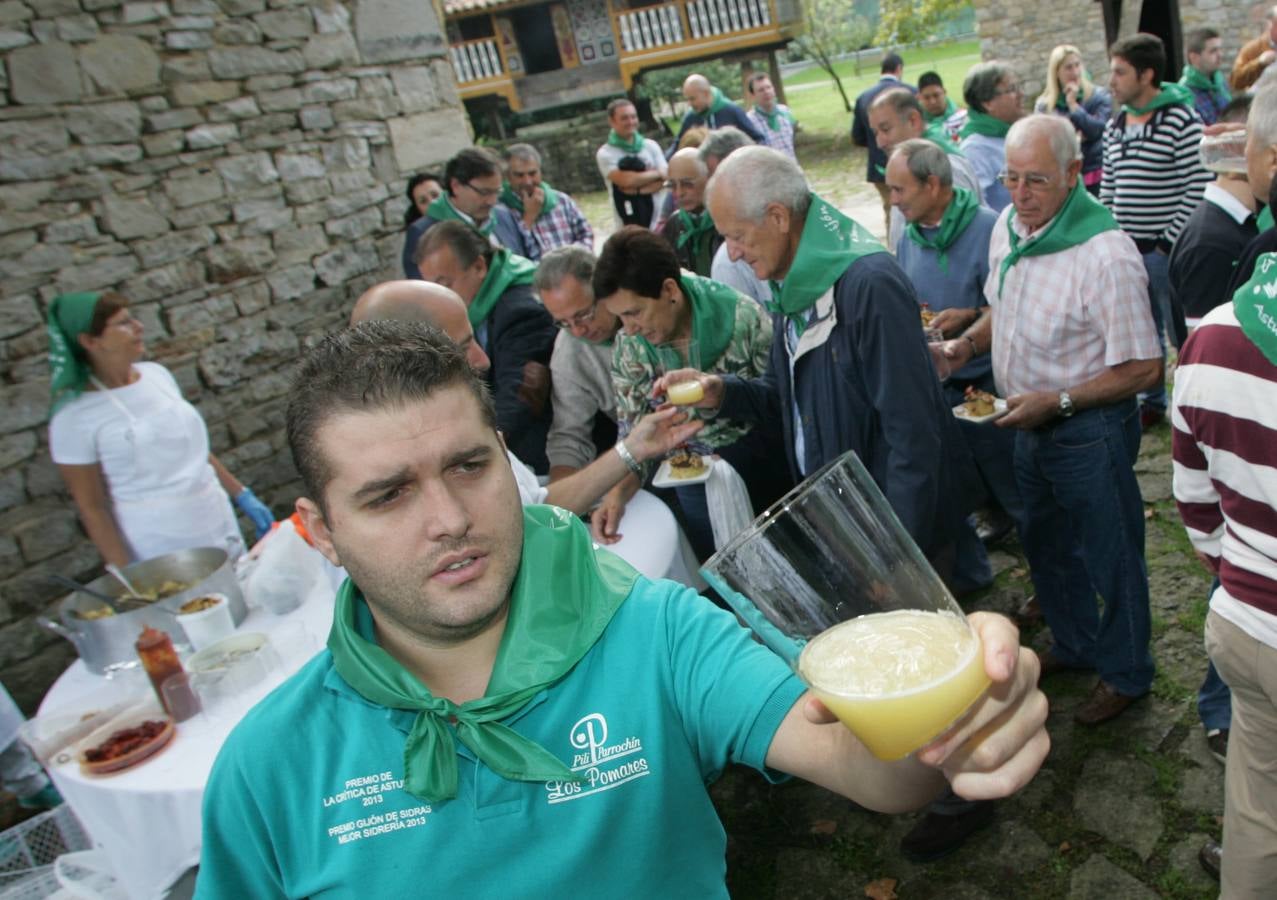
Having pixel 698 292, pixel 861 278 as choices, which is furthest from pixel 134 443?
pixel 861 278

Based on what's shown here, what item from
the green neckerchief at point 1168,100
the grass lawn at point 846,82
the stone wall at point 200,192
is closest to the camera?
Answer: the stone wall at point 200,192

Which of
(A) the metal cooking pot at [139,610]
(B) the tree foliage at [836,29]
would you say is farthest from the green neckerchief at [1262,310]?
(B) the tree foliage at [836,29]

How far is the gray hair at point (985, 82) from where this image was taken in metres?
5.86

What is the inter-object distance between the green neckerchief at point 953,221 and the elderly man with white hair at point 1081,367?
0.75 metres

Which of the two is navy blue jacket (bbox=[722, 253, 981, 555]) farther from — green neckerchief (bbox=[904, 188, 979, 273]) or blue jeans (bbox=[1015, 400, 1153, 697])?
green neckerchief (bbox=[904, 188, 979, 273])

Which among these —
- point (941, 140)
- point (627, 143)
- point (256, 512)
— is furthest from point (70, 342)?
point (627, 143)

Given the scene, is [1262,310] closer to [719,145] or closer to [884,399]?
[884,399]

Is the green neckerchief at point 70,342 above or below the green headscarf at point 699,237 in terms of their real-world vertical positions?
above

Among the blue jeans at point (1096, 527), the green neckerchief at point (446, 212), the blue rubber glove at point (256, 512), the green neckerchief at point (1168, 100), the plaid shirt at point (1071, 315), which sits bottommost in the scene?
the blue jeans at point (1096, 527)

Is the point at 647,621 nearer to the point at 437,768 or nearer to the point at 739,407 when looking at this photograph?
the point at 437,768

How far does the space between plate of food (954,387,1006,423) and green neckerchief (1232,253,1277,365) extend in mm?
1422

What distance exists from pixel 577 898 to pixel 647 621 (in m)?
0.43

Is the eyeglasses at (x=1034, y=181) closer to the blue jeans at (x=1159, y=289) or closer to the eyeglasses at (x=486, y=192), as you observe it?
the blue jeans at (x=1159, y=289)

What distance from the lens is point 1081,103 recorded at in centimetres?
743
